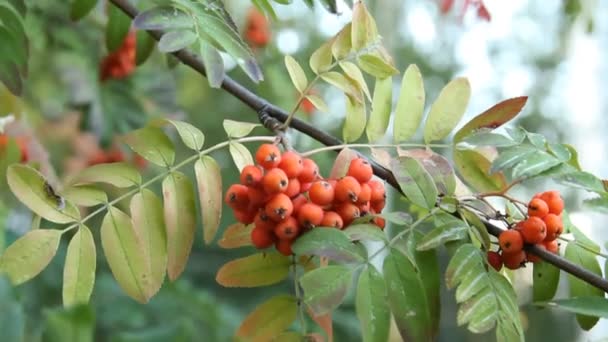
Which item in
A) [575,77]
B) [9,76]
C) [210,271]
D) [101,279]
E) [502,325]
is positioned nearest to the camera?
[502,325]

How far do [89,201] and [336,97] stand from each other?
3304 mm

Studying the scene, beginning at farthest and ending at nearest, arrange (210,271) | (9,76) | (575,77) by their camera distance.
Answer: (575,77)
(210,271)
(9,76)

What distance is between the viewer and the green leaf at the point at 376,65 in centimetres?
75

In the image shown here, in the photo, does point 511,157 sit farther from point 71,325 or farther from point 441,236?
point 71,325

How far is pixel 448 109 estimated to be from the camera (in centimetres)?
78

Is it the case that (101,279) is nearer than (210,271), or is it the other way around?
(101,279)

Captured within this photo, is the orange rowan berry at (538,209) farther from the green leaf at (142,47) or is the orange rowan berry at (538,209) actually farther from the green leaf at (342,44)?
the green leaf at (142,47)

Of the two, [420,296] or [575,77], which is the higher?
[420,296]

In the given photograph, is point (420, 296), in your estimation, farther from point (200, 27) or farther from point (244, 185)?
point (200, 27)

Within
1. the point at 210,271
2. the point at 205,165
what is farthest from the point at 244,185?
the point at 210,271

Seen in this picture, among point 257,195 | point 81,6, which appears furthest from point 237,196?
→ point 81,6

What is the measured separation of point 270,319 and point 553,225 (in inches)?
10.1

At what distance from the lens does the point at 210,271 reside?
12.3 feet

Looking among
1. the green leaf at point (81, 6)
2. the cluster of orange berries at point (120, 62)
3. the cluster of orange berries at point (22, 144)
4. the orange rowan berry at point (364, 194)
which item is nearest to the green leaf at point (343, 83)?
the orange rowan berry at point (364, 194)
